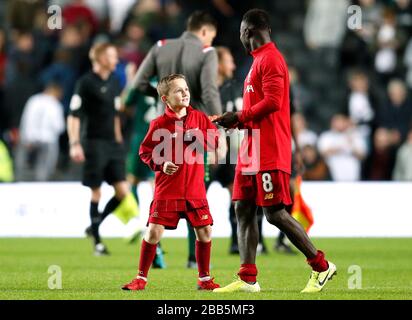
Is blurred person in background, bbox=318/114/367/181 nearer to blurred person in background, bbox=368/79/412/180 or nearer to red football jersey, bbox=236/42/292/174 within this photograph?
blurred person in background, bbox=368/79/412/180

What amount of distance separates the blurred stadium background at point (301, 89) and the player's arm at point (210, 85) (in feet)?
17.1

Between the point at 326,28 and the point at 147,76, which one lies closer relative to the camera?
the point at 147,76

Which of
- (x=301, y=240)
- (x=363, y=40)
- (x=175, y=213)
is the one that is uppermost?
(x=363, y=40)

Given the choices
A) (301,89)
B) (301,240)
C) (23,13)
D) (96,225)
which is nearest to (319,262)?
(301,240)

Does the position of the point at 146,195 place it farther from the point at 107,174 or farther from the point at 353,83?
the point at 353,83

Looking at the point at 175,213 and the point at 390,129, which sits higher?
the point at 390,129

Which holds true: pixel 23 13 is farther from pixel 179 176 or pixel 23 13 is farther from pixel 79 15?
pixel 179 176

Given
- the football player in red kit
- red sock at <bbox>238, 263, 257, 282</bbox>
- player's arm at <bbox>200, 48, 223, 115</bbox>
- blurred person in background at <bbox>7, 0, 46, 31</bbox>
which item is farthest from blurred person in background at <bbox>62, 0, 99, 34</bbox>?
red sock at <bbox>238, 263, 257, 282</bbox>

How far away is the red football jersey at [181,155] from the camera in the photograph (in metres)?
10.3

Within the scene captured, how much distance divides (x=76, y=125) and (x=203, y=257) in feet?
15.9

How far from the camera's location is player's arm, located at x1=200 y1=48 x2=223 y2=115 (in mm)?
12219

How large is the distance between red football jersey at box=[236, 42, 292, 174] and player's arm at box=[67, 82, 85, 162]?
485cm

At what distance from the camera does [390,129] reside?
20594 mm

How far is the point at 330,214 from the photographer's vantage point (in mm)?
17672
